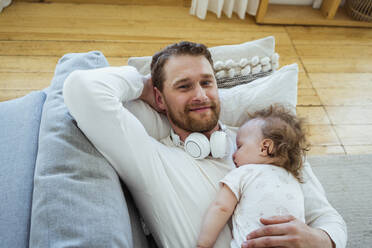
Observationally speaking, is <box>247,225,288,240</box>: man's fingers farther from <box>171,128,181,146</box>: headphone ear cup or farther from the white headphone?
<box>171,128,181,146</box>: headphone ear cup

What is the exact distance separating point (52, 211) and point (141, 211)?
347 mm

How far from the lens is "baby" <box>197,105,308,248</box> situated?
895 mm

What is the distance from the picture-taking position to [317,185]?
3.69 ft

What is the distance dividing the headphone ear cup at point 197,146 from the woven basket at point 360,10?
8.15ft

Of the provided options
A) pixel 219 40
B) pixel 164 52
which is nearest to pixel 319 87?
pixel 219 40

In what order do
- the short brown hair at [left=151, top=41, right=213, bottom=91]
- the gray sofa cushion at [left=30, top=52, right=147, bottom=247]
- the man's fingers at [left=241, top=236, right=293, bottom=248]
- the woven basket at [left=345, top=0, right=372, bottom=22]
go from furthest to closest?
1. the woven basket at [left=345, top=0, right=372, bottom=22]
2. the short brown hair at [left=151, top=41, right=213, bottom=91]
3. the man's fingers at [left=241, top=236, right=293, bottom=248]
4. the gray sofa cushion at [left=30, top=52, right=147, bottom=247]

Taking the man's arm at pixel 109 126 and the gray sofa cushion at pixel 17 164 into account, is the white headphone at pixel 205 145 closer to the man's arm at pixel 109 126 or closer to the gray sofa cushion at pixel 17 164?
the man's arm at pixel 109 126

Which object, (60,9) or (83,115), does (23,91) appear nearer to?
(60,9)

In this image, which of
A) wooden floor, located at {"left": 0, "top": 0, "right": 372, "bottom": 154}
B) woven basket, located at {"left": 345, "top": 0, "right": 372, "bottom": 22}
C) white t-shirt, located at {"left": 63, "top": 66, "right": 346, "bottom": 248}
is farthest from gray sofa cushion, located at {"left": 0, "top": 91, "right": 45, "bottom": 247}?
woven basket, located at {"left": 345, "top": 0, "right": 372, "bottom": 22}

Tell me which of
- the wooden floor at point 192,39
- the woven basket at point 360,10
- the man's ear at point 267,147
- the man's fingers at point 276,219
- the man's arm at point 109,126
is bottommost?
the wooden floor at point 192,39

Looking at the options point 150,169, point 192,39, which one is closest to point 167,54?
point 150,169

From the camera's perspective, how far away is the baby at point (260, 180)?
0.90 meters

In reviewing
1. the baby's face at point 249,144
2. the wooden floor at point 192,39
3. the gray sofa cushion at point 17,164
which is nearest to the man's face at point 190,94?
the baby's face at point 249,144

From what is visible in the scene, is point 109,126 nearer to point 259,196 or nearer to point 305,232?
point 259,196
